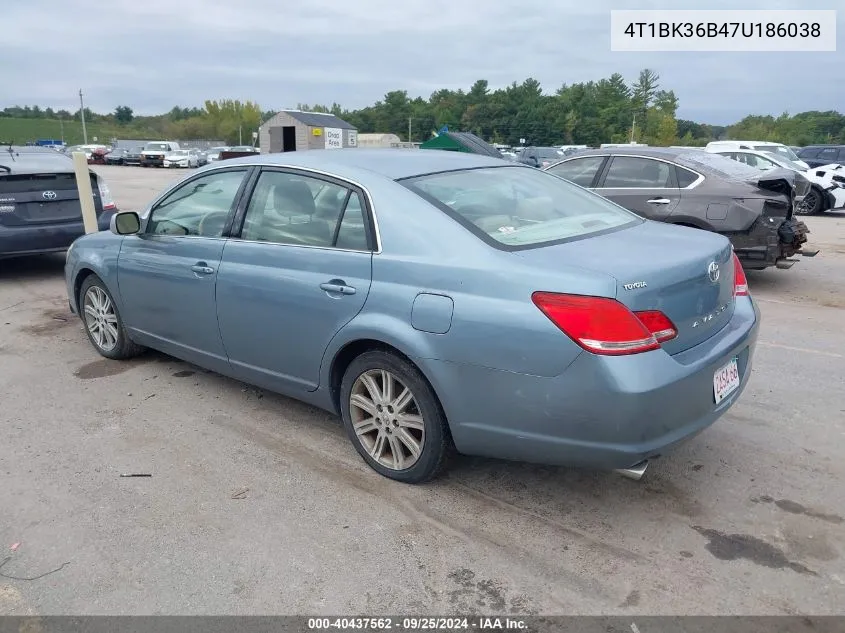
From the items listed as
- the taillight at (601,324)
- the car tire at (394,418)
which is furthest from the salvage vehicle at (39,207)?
the taillight at (601,324)

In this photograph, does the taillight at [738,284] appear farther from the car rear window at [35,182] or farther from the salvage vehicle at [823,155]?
the salvage vehicle at [823,155]

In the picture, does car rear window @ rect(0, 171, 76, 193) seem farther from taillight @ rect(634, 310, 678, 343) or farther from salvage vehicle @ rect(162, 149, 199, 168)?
salvage vehicle @ rect(162, 149, 199, 168)

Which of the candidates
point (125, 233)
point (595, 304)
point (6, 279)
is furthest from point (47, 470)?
point (6, 279)

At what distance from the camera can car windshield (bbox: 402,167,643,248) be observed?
3.34 m

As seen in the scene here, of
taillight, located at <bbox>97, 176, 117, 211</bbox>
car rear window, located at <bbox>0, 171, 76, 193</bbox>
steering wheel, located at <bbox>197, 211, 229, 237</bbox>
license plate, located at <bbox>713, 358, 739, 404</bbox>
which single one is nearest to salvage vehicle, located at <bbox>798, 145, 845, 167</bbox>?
taillight, located at <bbox>97, 176, 117, 211</bbox>

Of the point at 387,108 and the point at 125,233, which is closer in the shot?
the point at 125,233

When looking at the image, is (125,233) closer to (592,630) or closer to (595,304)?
(595,304)

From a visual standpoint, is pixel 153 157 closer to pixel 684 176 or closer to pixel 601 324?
pixel 684 176

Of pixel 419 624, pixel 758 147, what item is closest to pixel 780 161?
pixel 758 147

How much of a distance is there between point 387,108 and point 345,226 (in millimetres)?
102409

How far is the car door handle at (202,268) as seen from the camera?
4.21 m

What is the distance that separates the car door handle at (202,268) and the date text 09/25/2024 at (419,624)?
2.29 m

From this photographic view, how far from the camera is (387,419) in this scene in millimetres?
3469

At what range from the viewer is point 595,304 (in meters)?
2.75
